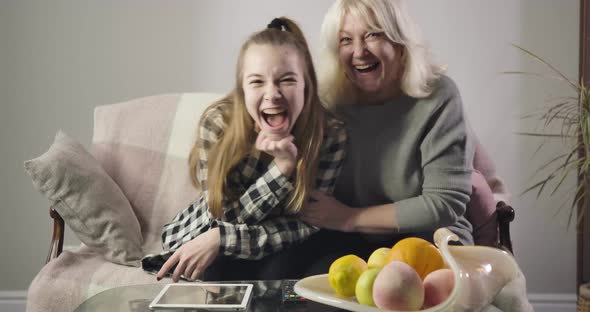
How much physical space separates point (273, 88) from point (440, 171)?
1.53 ft

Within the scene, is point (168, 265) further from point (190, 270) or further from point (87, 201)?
point (87, 201)

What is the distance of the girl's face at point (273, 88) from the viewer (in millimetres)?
1612

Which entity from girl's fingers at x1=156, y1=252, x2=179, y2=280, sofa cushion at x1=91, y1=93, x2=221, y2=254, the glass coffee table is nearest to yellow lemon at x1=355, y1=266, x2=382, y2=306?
the glass coffee table

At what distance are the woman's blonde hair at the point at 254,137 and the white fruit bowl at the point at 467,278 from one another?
0.49 m

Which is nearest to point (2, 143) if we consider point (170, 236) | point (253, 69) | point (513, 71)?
point (170, 236)

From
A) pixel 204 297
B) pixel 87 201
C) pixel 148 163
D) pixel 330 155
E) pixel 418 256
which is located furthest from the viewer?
pixel 148 163

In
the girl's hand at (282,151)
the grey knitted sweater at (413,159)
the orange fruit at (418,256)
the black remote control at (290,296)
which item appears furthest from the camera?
the grey knitted sweater at (413,159)

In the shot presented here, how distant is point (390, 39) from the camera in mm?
1700

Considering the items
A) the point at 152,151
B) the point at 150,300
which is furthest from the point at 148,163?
the point at 150,300

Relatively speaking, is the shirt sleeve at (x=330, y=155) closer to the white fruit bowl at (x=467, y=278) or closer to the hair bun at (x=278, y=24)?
the hair bun at (x=278, y=24)

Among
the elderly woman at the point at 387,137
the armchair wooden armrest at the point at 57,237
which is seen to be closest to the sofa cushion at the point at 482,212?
the elderly woman at the point at 387,137

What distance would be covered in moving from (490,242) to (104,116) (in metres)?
1.28

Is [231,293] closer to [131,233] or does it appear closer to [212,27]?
[131,233]

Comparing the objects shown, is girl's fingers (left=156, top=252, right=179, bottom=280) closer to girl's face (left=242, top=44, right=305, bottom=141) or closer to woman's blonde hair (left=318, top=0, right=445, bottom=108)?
girl's face (left=242, top=44, right=305, bottom=141)
